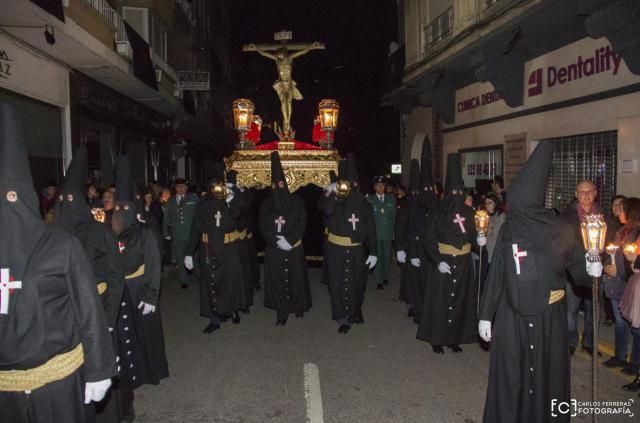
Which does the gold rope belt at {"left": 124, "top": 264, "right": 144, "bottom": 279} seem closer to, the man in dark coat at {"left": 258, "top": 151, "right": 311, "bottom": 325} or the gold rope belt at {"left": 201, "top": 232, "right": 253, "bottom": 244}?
the gold rope belt at {"left": 201, "top": 232, "right": 253, "bottom": 244}

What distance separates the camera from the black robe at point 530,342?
13.5 feet

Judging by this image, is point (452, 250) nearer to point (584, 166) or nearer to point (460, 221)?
point (460, 221)

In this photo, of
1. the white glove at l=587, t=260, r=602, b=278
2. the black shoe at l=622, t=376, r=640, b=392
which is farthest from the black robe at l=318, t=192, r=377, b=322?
the white glove at l=587, t=260, r=602, b=278

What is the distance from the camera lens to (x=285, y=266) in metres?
8.63

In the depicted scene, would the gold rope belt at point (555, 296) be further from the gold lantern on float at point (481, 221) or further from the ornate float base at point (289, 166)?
the ornate float base at point (289, 166)

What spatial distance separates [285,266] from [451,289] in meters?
2.84

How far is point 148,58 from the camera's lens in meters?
15.7

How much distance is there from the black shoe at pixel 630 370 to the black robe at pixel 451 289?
171 centimetres

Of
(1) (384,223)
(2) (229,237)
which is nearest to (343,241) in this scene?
(2) (229,237)

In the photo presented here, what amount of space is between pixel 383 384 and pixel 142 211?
326 cm

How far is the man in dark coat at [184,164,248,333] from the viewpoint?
26.5 feet

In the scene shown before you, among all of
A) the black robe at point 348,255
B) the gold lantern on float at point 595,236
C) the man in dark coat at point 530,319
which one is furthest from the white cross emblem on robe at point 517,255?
the black robe at point 348,255

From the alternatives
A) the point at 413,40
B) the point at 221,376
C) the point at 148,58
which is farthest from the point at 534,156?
the point at 413,40

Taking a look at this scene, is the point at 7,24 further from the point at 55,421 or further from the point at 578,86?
the point at 578,86
